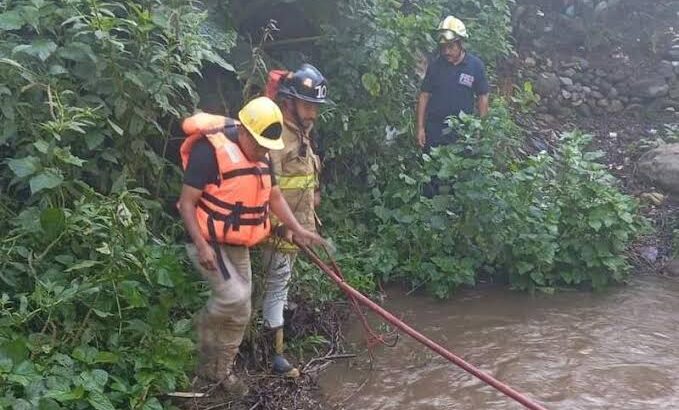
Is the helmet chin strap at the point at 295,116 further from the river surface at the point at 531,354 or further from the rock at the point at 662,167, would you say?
the rock at the point at 662,167

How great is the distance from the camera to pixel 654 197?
25.7 ft

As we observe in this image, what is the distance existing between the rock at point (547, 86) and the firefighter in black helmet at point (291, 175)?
5.86 m

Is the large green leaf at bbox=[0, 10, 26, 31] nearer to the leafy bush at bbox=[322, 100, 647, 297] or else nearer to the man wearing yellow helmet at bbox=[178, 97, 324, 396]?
the man wearing yellow helmet at bbox=[178, 97, 324, 396]

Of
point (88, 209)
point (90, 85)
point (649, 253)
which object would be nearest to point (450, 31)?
point (649, 253)

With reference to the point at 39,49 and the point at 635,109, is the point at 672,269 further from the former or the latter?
the point at 39,49

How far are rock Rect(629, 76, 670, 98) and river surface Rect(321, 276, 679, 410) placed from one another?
4.13 m

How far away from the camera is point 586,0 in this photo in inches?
424

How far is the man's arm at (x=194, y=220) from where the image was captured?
3898 mm

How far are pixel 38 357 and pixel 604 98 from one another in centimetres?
800

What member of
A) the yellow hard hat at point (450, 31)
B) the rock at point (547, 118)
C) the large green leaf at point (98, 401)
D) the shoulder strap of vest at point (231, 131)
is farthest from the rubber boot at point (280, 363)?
the rock at point (547, 118)

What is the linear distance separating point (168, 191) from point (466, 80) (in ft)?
9.62

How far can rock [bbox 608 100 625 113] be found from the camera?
9836mm

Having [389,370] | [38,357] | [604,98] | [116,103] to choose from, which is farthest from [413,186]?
[604,98]

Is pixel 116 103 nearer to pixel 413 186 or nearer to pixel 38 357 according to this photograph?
pixel 38 357
